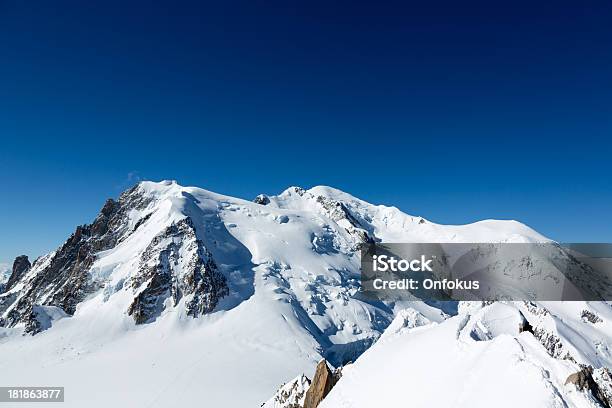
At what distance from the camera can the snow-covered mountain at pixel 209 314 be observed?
65000 millimetres

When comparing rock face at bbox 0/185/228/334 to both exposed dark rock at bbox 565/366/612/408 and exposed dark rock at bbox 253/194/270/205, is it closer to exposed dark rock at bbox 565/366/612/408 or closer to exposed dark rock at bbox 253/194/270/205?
exposed dark rock at bbox 253/194/270/205

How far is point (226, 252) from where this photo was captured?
126 m

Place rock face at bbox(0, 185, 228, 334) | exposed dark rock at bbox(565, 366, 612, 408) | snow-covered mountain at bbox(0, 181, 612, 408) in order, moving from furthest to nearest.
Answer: rock face at bbox(0, 185, 228, 334)
snow-covered mountain at bbox(0, 181, 612, 408)
exposed dark rock at bbox(565, 366, 612, 408)

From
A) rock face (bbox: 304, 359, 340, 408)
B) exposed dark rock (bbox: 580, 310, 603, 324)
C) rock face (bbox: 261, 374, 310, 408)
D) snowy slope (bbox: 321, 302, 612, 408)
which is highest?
snowy slope (bbox: 321, 302, 612, 408)

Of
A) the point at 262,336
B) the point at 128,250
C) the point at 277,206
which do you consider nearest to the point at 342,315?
the point at 262,336

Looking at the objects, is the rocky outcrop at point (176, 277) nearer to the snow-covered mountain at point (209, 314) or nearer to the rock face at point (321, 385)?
the snow-covered mountain at point (209, 314)

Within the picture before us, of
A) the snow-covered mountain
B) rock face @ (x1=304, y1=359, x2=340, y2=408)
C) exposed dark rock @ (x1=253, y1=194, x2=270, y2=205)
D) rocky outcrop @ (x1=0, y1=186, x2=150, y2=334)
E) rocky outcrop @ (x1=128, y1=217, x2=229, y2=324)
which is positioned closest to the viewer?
rock face @ (x1=304, y1=359, x2=340, y2=408)

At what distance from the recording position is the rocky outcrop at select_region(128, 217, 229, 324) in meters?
99.6

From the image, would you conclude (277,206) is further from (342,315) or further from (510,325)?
(510,325)

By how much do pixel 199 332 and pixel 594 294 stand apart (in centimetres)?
13220

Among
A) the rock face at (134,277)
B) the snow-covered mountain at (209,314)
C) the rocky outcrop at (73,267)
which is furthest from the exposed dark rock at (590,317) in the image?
the rocky outcrop at (73,267)

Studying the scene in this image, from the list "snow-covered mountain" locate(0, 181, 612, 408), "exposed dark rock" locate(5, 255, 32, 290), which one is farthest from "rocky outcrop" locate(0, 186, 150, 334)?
"exposed dark rock" locate(5, 255, 32, 290)

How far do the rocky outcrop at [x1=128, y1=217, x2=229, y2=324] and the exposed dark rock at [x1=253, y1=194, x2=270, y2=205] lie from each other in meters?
61.9

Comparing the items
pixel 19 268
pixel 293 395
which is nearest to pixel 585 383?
pixel 293 395
